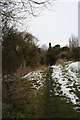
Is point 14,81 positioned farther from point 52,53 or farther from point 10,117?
point 52,53

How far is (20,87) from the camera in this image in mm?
9727

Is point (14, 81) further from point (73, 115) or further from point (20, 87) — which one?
point (73, 115)

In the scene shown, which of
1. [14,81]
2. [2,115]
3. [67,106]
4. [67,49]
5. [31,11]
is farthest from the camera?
[67,49]

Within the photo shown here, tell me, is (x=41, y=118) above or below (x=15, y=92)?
below

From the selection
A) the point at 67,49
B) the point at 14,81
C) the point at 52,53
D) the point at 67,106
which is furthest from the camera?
the point at 67,49

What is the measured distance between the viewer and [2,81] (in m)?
8.88

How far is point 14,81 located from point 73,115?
182 cm

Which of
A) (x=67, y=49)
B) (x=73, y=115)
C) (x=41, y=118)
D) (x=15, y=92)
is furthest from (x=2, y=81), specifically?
(x=67, y=49)

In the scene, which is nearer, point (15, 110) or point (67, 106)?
point (15, 110)

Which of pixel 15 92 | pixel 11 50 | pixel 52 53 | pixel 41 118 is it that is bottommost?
pixel 41 118

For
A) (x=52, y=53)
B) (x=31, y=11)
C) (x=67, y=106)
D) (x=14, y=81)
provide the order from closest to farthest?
(x=31, y=11) → (x=14, y=81) → (x=67, y=106) → (x=52, y=53)

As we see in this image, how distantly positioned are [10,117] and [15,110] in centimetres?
53

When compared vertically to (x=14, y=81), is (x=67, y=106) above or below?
below

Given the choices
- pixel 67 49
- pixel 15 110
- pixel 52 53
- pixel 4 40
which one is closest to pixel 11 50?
pixel 4 40
